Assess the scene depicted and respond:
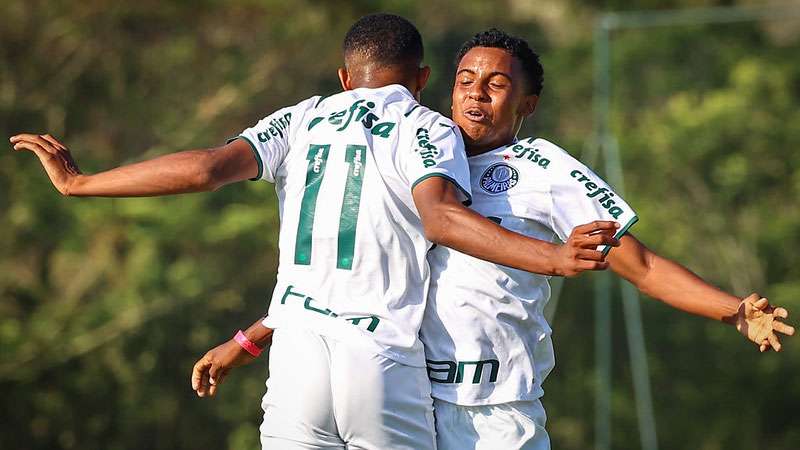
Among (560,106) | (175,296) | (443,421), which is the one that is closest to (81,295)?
(175,296)

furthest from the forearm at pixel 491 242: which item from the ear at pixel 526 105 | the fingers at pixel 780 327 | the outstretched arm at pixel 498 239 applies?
the ear at pixel 526 105

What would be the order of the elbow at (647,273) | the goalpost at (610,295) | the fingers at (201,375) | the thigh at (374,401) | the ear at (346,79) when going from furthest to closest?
the goalpost at (610,295), the fingers at (201,375), the ear at (346,79), the elbow at (647,273), the thigh at (374,401)

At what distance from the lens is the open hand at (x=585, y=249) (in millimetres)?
2777

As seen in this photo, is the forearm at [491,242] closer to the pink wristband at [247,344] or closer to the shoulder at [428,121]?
the shoulder at [428,121]

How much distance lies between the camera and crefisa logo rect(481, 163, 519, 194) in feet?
11.4

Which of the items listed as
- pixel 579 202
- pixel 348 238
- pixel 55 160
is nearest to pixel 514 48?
pixel 579 202

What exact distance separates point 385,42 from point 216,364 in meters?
1.10

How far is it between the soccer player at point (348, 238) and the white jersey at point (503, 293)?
0.45 ft

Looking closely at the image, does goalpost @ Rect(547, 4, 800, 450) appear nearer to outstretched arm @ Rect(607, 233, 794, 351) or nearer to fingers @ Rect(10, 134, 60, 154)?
outstretched arm @ Rect(607, 233, 794, 351)

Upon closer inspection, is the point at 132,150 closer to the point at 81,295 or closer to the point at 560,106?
the point at 81,295

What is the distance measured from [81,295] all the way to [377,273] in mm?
4529

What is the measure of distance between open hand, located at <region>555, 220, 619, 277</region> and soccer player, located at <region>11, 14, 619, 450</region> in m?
0.22

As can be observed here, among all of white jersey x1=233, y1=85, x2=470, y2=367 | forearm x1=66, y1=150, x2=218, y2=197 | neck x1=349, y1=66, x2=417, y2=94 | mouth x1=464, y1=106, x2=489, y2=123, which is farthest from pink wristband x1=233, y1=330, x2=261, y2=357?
mouth x1=464, y1=106, x2=489, y2=123

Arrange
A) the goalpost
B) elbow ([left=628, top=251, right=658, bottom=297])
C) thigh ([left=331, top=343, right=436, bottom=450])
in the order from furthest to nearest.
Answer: the goalpost, elbow ([left=628, top=251, right=658, bottom=297]), thigh ([left=331, top=343, right=436, bottom=450])
